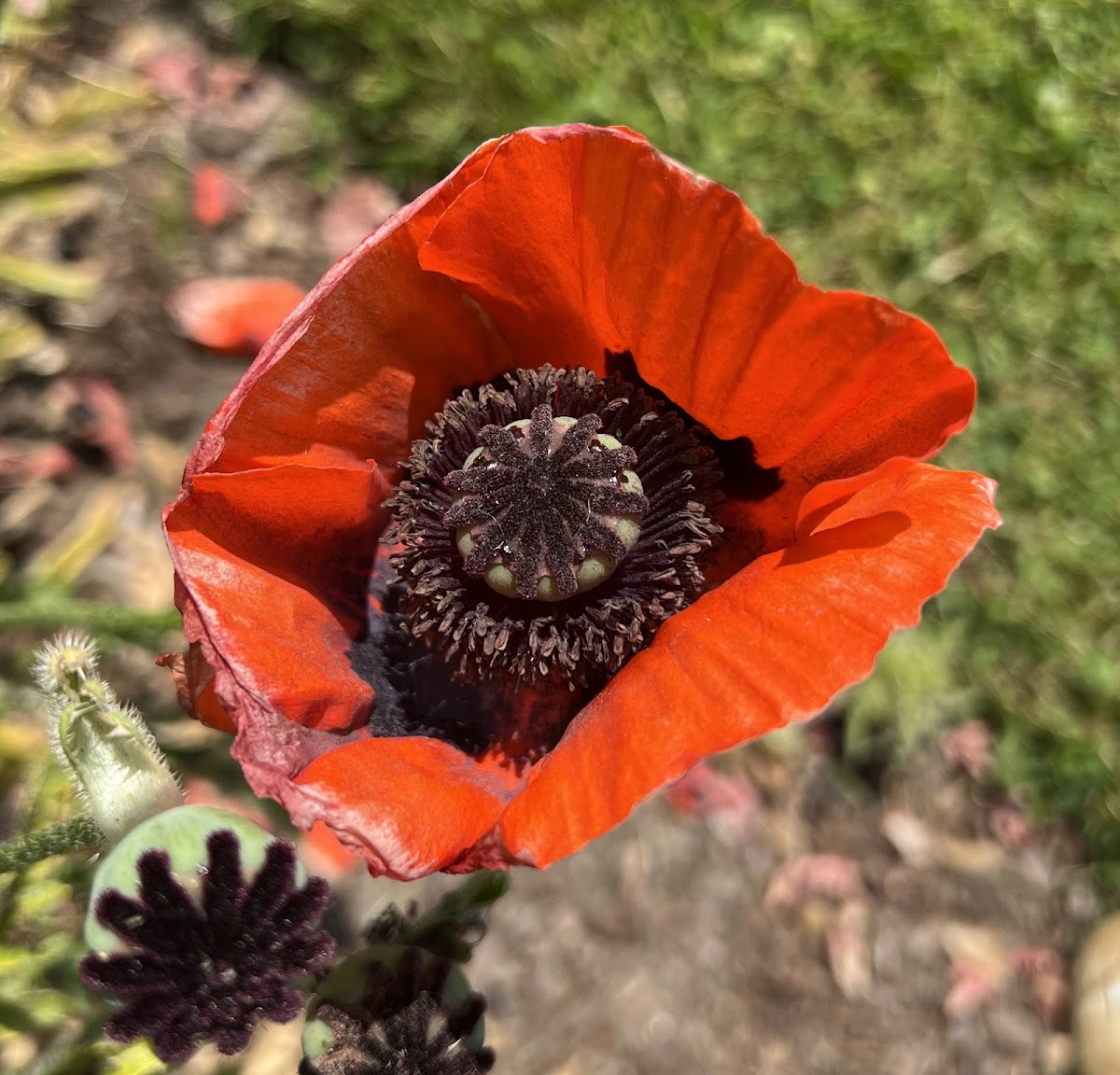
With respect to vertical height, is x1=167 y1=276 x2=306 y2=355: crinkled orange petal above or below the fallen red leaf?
below

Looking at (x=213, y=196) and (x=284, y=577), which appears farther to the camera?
(x=213, y=196)

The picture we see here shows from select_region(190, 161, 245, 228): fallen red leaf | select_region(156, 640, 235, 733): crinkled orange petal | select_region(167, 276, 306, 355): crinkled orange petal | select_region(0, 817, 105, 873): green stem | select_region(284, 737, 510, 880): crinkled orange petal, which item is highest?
select_region(284, 737, 510, 880): crinkled orange petal

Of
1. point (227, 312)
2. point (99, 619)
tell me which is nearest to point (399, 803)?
point (99, 619)

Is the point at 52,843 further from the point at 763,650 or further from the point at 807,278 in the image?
the point at 807,278

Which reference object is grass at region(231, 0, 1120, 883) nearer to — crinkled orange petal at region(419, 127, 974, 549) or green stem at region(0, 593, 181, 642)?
green stem at region(0, 593, 181, 642)

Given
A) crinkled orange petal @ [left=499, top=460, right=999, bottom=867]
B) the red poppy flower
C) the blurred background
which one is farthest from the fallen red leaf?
crinkled orange petal @ [left=499, top=460, right=999, bottom=867]

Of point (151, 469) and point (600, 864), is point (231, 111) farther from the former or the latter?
point (600, 864)

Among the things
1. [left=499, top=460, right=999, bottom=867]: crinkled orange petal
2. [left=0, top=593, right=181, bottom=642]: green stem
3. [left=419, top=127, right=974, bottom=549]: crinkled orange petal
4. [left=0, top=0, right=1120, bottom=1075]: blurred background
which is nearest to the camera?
[left=499, top=460, right=999, bottom=867]: crinkled orange petal

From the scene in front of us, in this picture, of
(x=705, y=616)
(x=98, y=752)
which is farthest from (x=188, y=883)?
(x=705, y=616)
